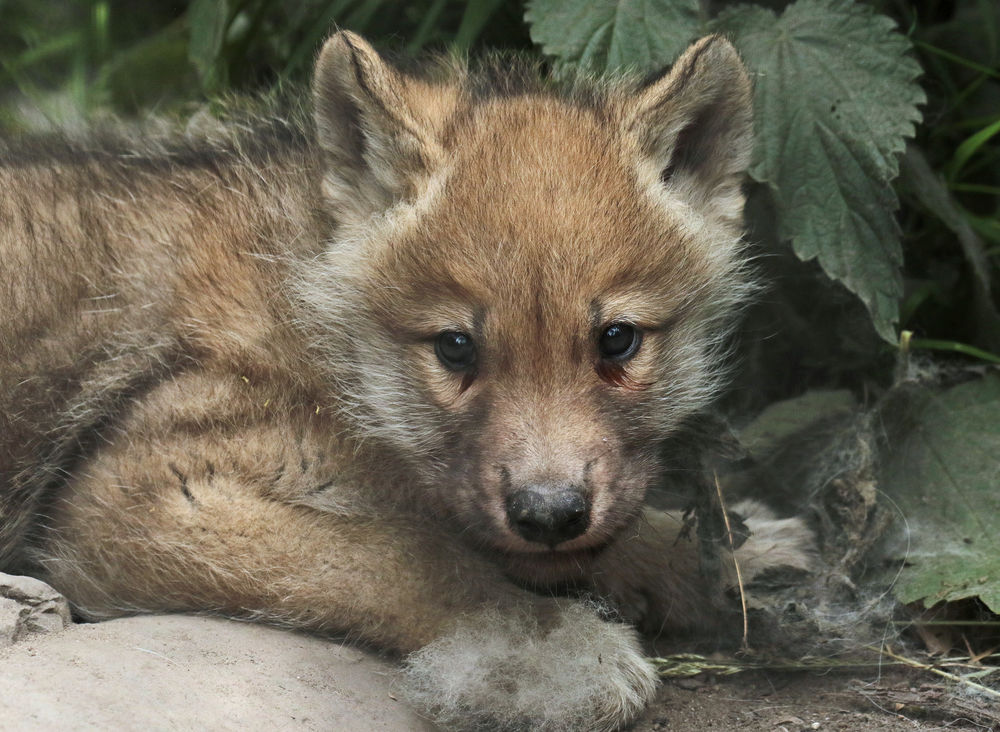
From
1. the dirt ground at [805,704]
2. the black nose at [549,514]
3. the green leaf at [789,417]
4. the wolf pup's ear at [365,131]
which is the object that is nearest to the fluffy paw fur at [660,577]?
the dirt ground at [805,704]

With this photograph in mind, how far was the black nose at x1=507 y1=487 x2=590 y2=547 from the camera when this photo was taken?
2.75 metres

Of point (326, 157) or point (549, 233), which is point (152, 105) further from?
point (549, 233)

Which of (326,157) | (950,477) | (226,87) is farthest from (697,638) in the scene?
(226,87)

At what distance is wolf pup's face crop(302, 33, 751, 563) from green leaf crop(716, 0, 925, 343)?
1.11 feet

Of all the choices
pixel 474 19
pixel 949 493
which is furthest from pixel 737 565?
pixel 474 19

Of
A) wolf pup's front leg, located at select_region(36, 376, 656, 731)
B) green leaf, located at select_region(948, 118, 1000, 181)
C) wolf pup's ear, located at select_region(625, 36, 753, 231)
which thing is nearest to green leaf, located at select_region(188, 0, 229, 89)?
wolf pup's front leg, located at select_region(36, 376, 656, 731)

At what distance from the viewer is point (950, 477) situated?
3.89 meters

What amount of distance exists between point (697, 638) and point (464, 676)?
0.97m

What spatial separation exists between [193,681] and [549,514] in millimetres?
976

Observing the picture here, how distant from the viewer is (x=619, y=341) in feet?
10.3

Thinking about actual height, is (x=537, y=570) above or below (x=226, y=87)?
below

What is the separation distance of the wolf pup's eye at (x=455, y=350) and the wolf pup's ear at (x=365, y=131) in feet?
1.52

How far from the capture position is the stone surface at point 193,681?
8.46 ft

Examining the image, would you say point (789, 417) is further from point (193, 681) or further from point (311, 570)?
point (193, 681)
